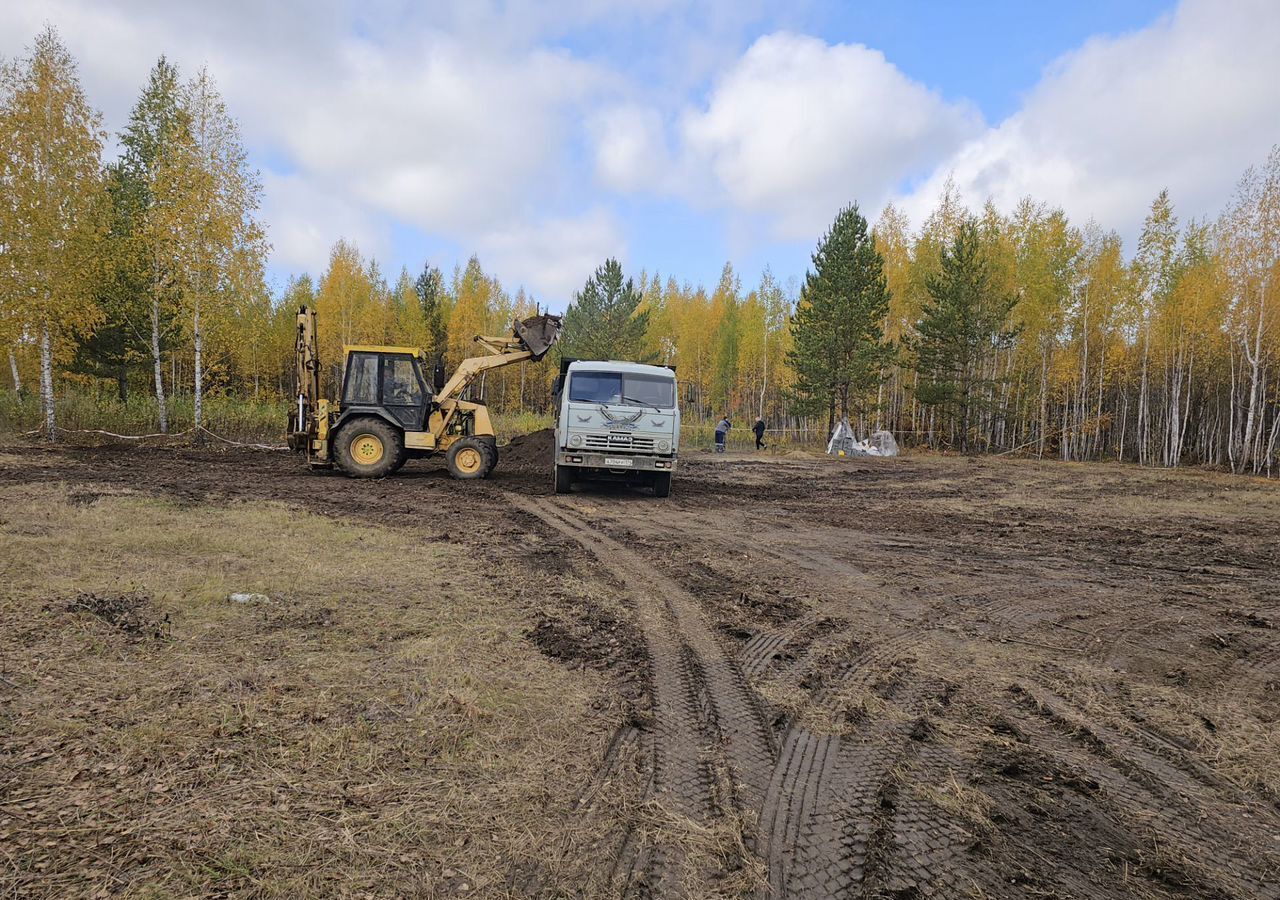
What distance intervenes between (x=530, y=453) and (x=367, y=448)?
5.34 meters

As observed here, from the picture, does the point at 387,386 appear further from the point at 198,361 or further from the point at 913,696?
the point at 913,696

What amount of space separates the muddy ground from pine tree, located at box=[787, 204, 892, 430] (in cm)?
1822

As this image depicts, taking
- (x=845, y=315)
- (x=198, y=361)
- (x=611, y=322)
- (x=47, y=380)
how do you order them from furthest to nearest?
(x=611, y=322), (x=845, y=315), (x=198, y=361), (x=47, y=380)

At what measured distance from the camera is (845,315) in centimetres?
2717

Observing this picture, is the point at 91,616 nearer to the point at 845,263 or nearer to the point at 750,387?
the point at 845,263

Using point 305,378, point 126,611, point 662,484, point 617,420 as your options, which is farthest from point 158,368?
point 126,611

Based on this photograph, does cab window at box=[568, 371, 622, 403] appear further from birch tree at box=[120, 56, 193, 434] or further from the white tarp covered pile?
the white tarp covered pile

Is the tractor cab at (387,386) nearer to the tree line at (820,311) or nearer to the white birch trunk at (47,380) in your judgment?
the tree line at (820,311)

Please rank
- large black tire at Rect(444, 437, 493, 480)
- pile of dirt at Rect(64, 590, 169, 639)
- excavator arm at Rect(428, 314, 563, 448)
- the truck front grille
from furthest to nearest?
excavator arm at Rect(428, 314, 563, 448) → large black tire at Rect(444, 437, 493, 480) → the truck front grille → pile of dirt at Rect(64, 590, 169, 639)

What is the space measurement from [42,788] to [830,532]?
28.7ft

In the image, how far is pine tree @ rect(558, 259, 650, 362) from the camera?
1406 inches

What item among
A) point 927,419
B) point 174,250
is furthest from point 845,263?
point 174,250

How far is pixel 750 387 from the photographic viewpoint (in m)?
50.5

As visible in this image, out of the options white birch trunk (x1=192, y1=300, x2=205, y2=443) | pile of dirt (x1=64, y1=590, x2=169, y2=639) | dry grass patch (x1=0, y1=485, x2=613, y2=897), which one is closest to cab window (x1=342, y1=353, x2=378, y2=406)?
white birch trunk (x1=192, y1=300, x2=205, y2=443)
